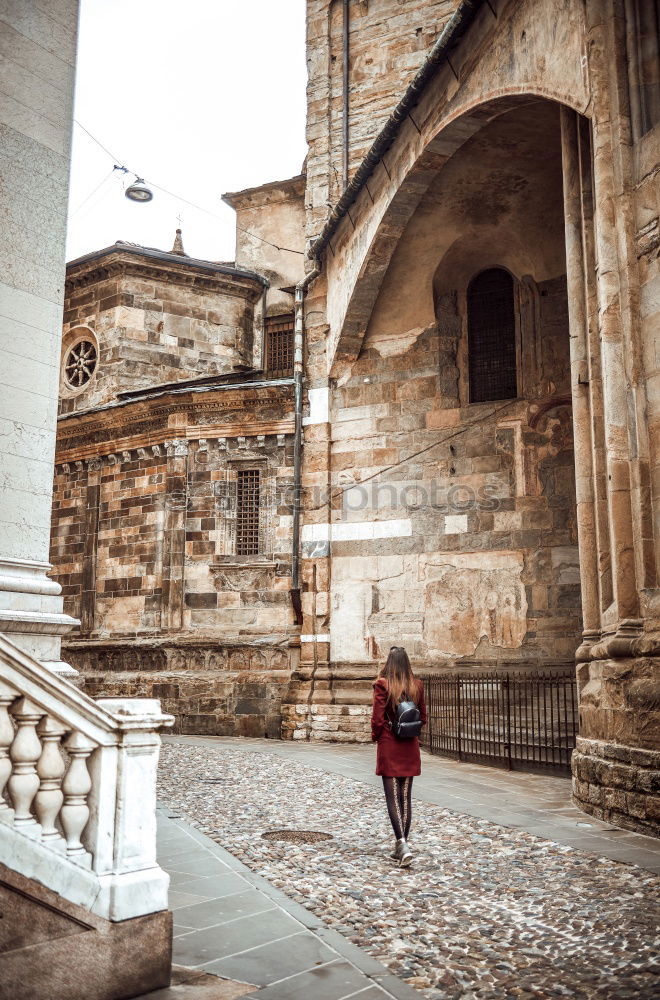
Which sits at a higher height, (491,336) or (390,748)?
(491,336)

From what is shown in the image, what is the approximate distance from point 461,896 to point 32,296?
14.8 feet

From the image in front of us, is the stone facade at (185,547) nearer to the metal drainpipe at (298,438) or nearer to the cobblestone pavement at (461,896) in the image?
the metal drainpipe at (298,438)

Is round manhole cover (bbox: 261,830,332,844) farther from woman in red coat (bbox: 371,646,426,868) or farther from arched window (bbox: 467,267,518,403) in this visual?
arched window (bbox: 467,267,518,403)

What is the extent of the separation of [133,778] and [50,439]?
9.04 ft

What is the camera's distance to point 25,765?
3.29 m

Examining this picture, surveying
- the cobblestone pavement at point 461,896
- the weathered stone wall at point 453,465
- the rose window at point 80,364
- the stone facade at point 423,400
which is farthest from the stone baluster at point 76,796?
the rose window at point 80,364

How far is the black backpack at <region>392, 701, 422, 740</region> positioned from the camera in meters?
5.87

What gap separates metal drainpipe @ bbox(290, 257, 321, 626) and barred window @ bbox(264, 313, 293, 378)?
20.0ft

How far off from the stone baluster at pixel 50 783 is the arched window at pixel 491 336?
467 inches

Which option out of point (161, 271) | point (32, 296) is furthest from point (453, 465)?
point (161, 271)

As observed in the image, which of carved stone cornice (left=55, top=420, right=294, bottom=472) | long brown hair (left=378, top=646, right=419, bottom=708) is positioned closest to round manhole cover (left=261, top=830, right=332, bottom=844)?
long brown hair (left=378, top=646, right=419, bottom=708)

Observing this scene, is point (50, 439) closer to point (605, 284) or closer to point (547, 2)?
point (605, 284)

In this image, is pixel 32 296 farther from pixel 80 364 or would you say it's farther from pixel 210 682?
pixel 80 364

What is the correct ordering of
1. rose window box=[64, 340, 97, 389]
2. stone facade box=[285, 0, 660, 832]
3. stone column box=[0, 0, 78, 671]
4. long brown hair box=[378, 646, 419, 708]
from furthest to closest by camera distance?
rose window box=[64, 340, 97, 389] < stone facade box=[285, 0, 660, 832] < long brown hair box=[378, 646, 419, 708] < stone column box=[0, 0, 78, 671]
